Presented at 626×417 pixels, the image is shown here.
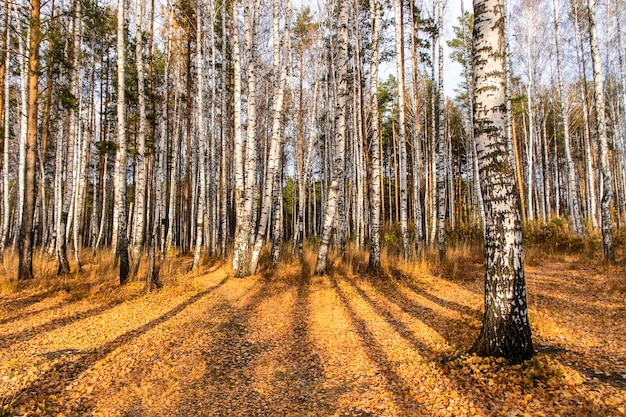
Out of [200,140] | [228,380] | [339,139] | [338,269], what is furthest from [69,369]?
[200,140]

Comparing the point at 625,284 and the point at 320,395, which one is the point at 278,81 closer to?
the point at 320,395

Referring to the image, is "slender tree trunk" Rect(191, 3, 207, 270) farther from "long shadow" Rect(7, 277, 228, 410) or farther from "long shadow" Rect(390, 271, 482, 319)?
"long shadow" Rect(390, 271, 482, 319)

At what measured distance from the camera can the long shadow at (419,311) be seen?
4308mm

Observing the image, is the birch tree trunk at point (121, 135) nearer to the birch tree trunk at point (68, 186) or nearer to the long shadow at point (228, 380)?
the birch tree trunk at point (68, 186)

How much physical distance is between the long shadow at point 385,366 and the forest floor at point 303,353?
0.6 inches

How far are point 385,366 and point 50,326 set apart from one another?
481 centimetres

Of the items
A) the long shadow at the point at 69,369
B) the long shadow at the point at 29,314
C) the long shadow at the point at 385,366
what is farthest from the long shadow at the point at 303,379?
the long shadow at the point at 29,314

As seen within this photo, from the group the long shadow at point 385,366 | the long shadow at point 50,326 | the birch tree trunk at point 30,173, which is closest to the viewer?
the long shadow at point 385,366

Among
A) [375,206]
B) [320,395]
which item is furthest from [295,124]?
[320,395]

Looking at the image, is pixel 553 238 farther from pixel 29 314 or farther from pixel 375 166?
pixel 29 314

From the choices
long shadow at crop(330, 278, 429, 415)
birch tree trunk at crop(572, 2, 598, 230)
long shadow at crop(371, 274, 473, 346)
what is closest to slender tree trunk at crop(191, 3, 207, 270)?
long shadow at crop(371, 274, 473, 346)

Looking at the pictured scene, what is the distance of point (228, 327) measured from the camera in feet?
16.2

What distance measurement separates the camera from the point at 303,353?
398 centimetres

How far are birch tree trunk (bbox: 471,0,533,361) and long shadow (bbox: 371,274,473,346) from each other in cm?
92
